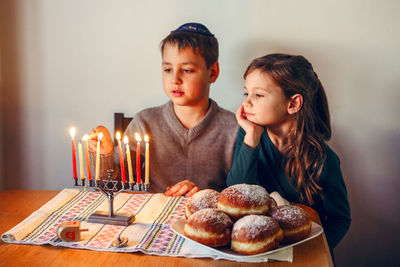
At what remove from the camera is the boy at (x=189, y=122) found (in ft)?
5.82

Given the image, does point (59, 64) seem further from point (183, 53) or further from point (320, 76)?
point (320, 76)

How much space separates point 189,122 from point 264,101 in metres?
0.47

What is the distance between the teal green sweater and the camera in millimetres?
1500

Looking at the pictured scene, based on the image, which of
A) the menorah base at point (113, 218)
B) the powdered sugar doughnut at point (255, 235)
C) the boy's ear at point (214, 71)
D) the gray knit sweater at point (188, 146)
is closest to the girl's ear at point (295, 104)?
the gray knit sweater at point (188, 146)

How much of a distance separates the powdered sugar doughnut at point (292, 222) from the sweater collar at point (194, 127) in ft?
2.80

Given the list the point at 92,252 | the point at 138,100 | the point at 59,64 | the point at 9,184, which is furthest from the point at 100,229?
the point at 9,184

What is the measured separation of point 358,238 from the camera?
6.53 ft

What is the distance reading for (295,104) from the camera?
1.57 meters

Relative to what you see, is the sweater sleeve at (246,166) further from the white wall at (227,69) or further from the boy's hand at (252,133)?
the white wall at (227,69)

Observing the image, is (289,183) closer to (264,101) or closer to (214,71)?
(264,101)

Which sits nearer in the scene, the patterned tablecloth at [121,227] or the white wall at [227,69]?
the patterned tablecloth at [121,227]

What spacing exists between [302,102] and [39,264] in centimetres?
116

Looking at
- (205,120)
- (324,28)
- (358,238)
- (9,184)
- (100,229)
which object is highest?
(324,28)

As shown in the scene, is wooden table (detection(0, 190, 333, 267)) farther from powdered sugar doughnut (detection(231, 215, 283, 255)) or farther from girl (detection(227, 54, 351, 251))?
girl (detection(227, 54, 351, 251))
